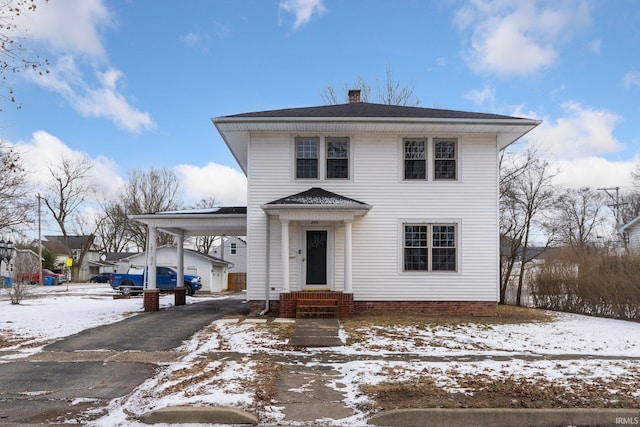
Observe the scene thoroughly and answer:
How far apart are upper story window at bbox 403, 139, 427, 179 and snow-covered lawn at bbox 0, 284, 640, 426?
4293 millimetres

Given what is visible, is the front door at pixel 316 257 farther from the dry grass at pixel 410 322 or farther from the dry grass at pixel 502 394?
the dry grass at pixel 502 394

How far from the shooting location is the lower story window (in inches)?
565

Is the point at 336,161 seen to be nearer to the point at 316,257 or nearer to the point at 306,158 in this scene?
the point at 306,158

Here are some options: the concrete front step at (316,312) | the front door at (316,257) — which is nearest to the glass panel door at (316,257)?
the front door at (316,257)

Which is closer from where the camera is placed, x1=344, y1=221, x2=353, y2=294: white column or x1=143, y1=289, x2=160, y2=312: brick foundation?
x1=344, y1=221, x2=353, y2=294: white column

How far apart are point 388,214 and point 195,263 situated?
26.7 m

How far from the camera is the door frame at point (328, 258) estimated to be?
14.3 m

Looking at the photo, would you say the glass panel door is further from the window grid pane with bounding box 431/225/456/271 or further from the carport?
the window grid pane with bounding box 431/225/456/271

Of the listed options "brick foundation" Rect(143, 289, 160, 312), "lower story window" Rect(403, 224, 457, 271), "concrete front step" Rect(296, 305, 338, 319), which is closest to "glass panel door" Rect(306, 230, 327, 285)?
"concrete front step" Rect(296, 305, 338, 319)

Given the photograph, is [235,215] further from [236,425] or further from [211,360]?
[236,425]

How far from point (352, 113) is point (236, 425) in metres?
10.7

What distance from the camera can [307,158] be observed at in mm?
14523

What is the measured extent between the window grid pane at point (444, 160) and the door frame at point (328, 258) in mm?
3478

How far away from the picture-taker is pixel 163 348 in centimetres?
963
